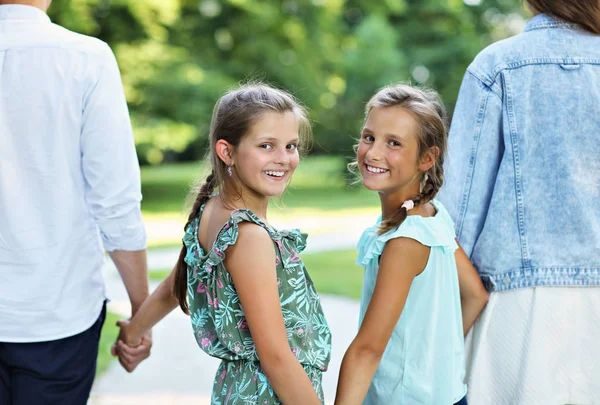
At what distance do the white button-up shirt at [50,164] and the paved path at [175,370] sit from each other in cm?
163

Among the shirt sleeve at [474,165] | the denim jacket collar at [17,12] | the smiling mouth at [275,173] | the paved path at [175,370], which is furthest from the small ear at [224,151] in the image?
the paved path at [175,370]

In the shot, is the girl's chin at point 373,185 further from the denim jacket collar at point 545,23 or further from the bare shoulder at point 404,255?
the denim jacket collar at point 545,23

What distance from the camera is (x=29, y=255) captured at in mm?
2307

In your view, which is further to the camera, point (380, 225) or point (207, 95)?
point (207, 95)

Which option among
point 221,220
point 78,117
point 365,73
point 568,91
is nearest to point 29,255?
point 78,117

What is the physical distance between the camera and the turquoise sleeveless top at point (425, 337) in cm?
205

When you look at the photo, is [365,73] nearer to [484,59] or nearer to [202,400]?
[202,400]

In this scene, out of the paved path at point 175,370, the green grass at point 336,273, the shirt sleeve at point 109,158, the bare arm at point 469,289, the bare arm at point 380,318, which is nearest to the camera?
the bare arm at point 380,318

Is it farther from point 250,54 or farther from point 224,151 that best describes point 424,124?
point 250,54

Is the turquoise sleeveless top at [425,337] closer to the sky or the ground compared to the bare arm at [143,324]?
closer to the sky

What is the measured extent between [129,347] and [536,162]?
1.51m

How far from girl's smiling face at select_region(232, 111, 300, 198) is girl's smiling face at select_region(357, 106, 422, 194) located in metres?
0.22

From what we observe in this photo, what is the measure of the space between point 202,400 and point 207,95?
12957mm

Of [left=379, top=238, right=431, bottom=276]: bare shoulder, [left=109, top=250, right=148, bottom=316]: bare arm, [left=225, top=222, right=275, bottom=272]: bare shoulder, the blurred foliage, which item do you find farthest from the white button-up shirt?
the blurred foliage
